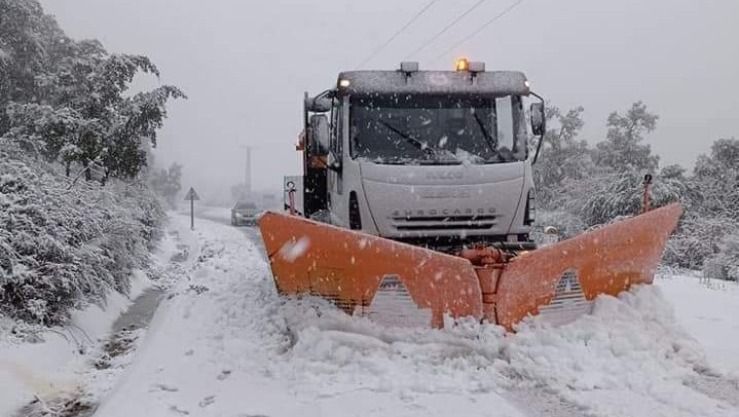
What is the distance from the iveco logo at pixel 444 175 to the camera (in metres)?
6.50

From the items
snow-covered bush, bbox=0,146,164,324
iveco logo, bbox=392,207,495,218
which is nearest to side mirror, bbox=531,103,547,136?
iveco logo, bbox=392,207,495,218

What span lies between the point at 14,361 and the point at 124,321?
2994mm

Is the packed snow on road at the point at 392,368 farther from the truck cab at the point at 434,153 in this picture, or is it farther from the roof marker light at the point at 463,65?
the roof marker light at the point at 463,65

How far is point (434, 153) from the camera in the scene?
6801 millimetres

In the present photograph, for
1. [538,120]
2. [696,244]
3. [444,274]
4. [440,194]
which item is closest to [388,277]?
[444,274]

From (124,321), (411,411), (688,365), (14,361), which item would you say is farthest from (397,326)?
(124,321)

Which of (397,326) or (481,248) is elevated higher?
(481,248)

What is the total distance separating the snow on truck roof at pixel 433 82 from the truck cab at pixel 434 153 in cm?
1

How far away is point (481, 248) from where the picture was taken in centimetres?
569

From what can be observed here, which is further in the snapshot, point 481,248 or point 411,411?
point 481,248

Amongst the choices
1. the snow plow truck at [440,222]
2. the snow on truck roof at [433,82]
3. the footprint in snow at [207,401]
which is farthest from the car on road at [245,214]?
the footprint in snow at [207,401]

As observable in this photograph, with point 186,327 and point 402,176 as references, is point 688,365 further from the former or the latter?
point 186,327

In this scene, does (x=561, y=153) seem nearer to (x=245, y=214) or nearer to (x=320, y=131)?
(x=245, y=214)

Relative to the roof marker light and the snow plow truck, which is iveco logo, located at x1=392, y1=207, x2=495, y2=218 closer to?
the snow plow truck
